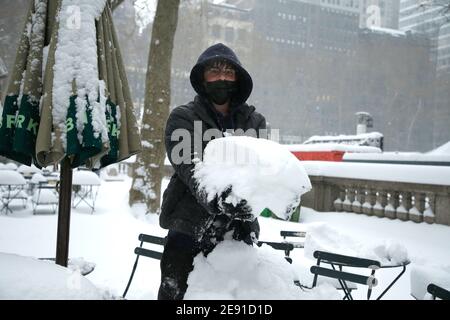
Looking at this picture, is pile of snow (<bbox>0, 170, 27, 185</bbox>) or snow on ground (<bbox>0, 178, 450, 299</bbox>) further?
pile of snow (<bbox>0, 170, 27, 185</bbox>)

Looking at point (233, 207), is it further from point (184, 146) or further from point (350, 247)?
point (350, 247)

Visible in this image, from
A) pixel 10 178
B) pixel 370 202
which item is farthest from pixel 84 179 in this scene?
pixel 370 202

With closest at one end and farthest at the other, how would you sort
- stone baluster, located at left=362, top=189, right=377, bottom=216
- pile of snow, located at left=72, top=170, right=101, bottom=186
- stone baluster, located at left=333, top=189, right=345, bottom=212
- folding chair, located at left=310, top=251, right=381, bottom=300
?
folding chair, located at left=310, top=251, right=381, bottom=300, stone baluster, located at left=362, top=189, right=377, bottom=216, stone baluster, located at left=333, top=189, right=345, bottom=212, pile of snow, located at left=72, top=170, right=101, bottom=186

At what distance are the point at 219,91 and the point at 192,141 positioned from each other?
500 mm

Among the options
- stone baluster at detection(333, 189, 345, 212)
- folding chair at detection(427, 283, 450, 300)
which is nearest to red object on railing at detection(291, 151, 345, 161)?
stone baluster at detection(333, 189, 345, 212)

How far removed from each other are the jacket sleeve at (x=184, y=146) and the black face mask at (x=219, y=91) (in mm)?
243

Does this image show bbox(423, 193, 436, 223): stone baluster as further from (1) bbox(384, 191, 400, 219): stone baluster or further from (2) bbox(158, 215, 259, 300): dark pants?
(2) bbox(158, 215, 259, 300): dark pants

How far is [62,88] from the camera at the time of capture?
8.11 feet

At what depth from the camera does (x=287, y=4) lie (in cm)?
6869

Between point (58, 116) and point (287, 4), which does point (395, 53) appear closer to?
point (287, 4)

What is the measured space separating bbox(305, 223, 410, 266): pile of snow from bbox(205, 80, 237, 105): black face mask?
7.28 ft

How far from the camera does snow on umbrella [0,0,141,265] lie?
246cm

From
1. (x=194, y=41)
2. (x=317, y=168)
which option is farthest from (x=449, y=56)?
(x=317, y=168)

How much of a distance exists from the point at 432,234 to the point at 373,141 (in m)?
12.7
